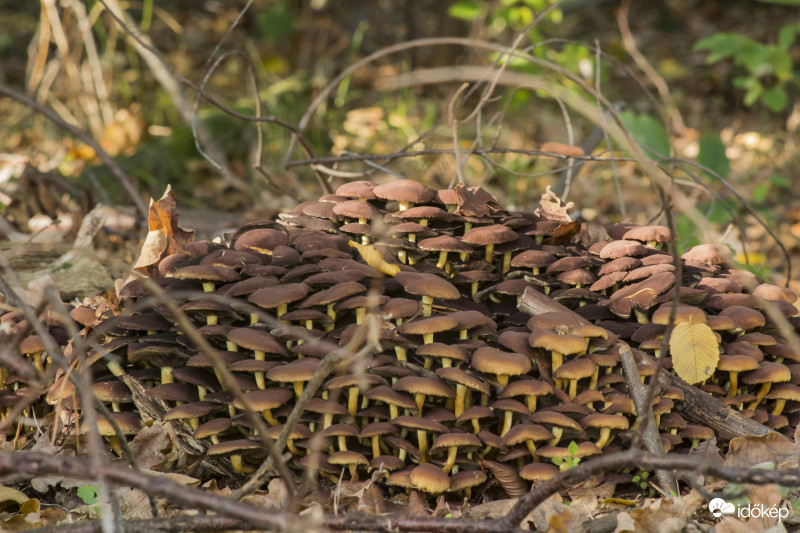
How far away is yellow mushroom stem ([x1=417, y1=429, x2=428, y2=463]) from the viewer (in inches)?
104

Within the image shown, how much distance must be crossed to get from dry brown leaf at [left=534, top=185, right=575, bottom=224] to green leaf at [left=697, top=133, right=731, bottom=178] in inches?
96.1

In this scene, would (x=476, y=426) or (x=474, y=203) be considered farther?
(x=474, y=203)

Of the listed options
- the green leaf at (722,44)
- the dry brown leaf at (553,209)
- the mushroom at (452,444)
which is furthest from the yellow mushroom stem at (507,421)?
the green leaf at (722,44)

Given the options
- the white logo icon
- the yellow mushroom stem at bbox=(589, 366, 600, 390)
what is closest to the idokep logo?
the white logo icon

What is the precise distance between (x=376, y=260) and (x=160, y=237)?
3.66ft

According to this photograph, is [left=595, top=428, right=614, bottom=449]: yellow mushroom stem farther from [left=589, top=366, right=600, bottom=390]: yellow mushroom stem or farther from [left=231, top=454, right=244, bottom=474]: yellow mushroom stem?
[left=231, top=454, right=244, bottom=474]: yellow mushroom stem

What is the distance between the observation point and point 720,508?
7.98ft

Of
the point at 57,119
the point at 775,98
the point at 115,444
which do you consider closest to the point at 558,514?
the point at 115,444

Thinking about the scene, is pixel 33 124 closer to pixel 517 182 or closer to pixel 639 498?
pixel 517 182

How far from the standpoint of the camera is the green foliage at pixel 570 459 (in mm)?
2570

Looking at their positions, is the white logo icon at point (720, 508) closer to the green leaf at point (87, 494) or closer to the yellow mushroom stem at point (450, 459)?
the yellow mushroom stem at point (450, 459)

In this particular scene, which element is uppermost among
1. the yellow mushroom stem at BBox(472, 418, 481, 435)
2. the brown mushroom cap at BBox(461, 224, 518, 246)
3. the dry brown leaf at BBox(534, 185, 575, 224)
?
the brown mushroom cap at BBox(461, 224, 518, 246)

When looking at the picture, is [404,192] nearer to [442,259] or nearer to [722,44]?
[442,259]

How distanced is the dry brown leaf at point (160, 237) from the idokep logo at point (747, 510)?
2553 mm
